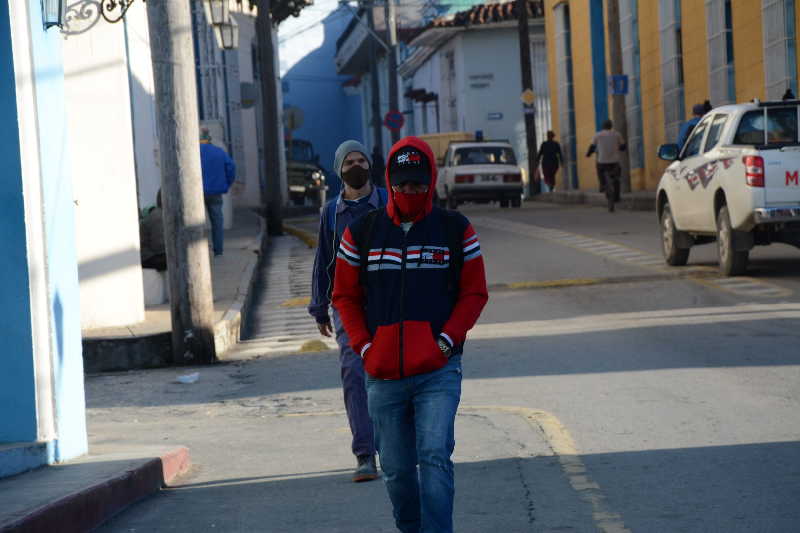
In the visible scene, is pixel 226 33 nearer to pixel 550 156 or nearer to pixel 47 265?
pixel 47 265

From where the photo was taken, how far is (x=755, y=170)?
1538 centimetres

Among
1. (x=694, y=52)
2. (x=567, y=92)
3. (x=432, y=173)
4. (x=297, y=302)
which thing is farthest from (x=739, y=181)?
(x=567, y=92)

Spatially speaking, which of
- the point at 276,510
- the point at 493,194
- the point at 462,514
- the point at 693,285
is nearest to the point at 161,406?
the point at 276,510

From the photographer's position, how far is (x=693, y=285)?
15969mm

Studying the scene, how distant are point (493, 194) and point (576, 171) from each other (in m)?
7.50

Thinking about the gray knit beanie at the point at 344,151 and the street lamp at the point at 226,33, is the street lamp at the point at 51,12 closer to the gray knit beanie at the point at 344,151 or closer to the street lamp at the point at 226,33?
the gray knit beanie at the point at 344,151

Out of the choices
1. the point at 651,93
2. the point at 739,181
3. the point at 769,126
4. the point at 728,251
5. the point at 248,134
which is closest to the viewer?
the point at 739,181

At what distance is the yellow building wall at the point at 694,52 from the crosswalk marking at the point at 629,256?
5208mm

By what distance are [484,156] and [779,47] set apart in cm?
1323

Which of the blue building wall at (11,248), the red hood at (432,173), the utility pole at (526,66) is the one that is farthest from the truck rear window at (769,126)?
the utility pole at (526,66)

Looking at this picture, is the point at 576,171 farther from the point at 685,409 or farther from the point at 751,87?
the point at 685,409

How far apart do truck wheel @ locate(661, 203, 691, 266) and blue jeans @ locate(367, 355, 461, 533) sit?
12719mm

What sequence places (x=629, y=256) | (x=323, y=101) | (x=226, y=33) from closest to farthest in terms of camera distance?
(x=629, y=256), (x=226, y=33), (x=323, y=101)

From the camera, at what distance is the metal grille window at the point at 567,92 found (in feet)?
143
